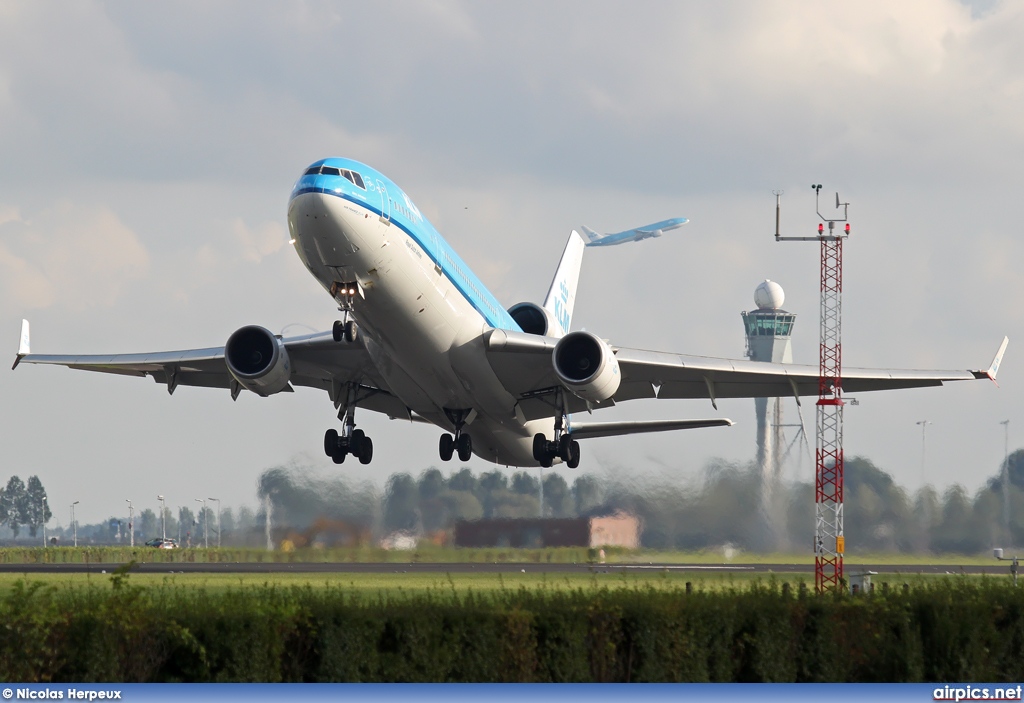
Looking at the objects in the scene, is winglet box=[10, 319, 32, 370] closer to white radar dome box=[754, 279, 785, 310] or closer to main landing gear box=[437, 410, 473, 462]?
main landing gear box=[437, 410, 473, 462]

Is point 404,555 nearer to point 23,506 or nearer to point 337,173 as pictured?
point 337,173

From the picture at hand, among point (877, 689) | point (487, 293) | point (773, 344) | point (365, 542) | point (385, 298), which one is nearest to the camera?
point (877, 689)

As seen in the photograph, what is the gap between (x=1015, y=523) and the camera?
130 ft

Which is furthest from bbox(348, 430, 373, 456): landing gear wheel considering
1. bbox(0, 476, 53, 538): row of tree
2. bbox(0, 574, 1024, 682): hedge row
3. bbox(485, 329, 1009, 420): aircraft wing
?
bbox(0, 476, 53, 538): row of tree

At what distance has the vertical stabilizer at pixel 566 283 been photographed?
41312 millimetres

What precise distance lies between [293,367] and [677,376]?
9.19 meters

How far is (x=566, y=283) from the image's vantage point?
1674 inches

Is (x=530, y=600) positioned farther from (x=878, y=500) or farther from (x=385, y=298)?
(x=878, y=500)

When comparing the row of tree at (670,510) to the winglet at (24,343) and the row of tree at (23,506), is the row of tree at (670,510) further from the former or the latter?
the row of tree at (23,506)

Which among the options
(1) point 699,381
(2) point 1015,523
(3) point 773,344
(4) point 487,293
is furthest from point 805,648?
(3) point 773,344

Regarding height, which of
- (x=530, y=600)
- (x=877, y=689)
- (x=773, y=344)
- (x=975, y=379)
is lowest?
(x=877, y=689)

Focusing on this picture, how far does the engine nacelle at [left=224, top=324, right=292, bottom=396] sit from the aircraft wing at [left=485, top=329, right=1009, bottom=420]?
15.6ft

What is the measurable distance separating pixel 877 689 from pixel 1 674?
34.4 ft

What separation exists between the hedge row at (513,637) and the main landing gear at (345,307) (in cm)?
863
